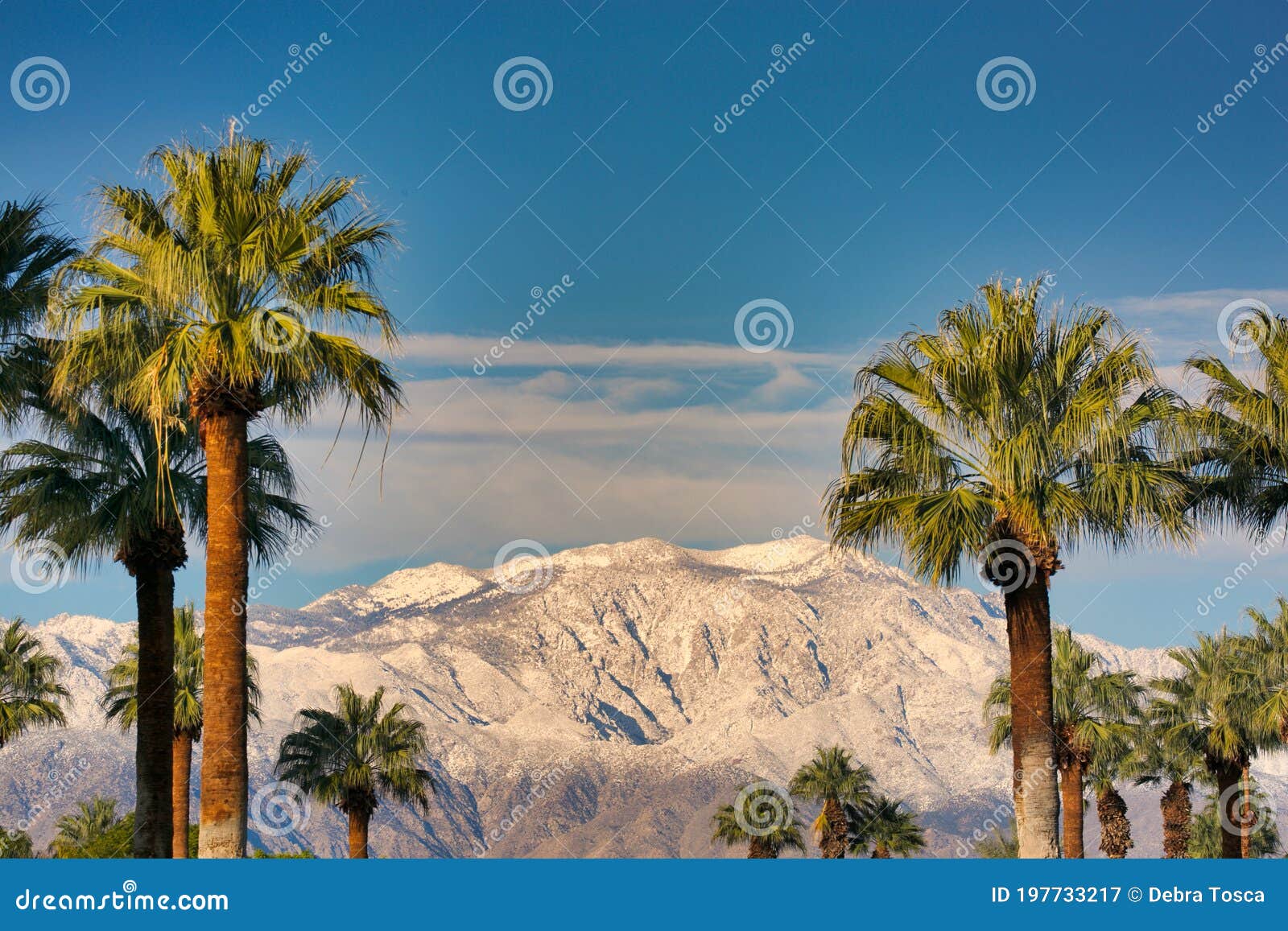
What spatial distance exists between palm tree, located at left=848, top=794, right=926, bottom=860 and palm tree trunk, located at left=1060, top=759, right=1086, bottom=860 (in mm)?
14387

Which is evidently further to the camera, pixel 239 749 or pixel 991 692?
pixel 991 692

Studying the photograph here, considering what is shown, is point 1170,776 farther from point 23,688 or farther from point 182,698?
point 23,688

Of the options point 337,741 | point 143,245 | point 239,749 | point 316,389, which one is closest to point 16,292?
point 143,245

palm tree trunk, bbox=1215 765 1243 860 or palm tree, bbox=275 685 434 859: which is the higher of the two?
palm tree, bbox=275 685 434 859

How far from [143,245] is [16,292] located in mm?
5016

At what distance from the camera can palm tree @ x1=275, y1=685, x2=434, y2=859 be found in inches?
2084

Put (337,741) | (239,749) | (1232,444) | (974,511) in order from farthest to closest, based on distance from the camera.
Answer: (337,741) → (1232,444) → (974,511) → (239,749)

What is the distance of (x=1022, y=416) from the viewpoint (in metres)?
21.1

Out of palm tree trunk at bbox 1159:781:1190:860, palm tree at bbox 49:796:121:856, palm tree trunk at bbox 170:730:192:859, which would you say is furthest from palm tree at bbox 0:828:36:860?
palm tree trunk at bbox 1159:781:1190:860

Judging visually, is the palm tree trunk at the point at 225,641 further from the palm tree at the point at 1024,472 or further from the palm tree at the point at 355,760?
the palm tree at the point at 355,760

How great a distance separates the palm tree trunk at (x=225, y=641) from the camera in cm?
1755

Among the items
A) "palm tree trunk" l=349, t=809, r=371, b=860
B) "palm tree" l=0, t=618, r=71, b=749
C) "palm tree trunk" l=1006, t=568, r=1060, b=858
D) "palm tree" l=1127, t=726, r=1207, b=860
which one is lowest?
"palm tree trunk" l=1006, t=568, r=1060, b=858

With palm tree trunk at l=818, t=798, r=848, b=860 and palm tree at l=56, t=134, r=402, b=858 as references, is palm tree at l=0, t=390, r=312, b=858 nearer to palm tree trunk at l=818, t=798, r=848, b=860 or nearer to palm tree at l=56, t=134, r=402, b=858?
palm tree at l=56, t=134, r=402, b=858

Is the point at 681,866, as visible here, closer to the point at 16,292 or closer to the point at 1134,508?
the point at 1134,508
